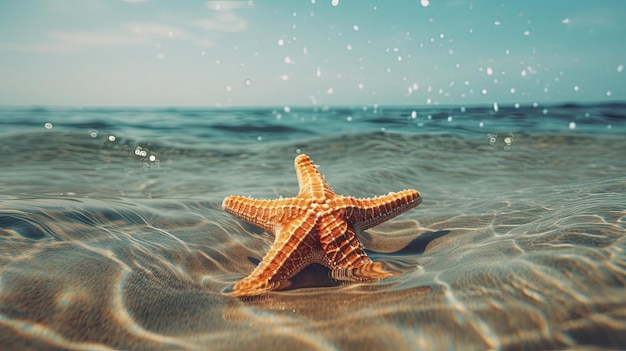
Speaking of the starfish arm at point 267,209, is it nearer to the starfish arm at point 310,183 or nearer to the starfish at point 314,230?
the starfish at point 314,230

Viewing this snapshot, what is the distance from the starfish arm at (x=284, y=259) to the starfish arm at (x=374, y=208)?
364 mm

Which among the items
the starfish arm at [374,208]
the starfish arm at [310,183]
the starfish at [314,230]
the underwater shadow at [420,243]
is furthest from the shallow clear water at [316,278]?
the starfish arm at [310,183]

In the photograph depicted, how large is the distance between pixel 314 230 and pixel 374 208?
0.63m

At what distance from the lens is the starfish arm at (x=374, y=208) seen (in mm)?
3201

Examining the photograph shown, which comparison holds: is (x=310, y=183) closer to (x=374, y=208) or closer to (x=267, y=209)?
(x=267, y=209)

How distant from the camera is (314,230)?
296cm

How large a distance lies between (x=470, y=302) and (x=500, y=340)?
0.28 metres

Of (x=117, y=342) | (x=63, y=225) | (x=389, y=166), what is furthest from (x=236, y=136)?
(x=117, y=342)

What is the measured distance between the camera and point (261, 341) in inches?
69.5

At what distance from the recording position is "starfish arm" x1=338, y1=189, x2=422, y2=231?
3201 millimetres

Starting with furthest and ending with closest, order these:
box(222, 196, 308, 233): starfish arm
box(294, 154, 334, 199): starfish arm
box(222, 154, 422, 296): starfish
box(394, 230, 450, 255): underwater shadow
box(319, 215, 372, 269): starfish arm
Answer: box(394, 230, 450, 255): underwater shadow < box(294, 154, 334, 199): starfish arm < box(222, 196, 308, 233): starfish arm < box(319, 215, 372, 269): starfish arm < box(222, 154, 422, 296): starfish

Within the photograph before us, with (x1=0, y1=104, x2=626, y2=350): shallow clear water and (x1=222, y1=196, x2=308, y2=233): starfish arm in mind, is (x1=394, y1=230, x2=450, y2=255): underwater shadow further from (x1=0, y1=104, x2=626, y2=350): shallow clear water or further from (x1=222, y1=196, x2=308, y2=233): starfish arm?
(x1=222, y1=196, x2=308, y2=233): starfish arm

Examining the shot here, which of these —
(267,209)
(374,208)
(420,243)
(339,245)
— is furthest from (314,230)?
(420,243)

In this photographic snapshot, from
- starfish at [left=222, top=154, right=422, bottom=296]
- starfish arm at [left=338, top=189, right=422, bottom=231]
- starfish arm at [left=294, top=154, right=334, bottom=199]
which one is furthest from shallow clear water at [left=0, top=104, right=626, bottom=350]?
starfish arm at [left=294, top=154, right=334, bottom=199]
